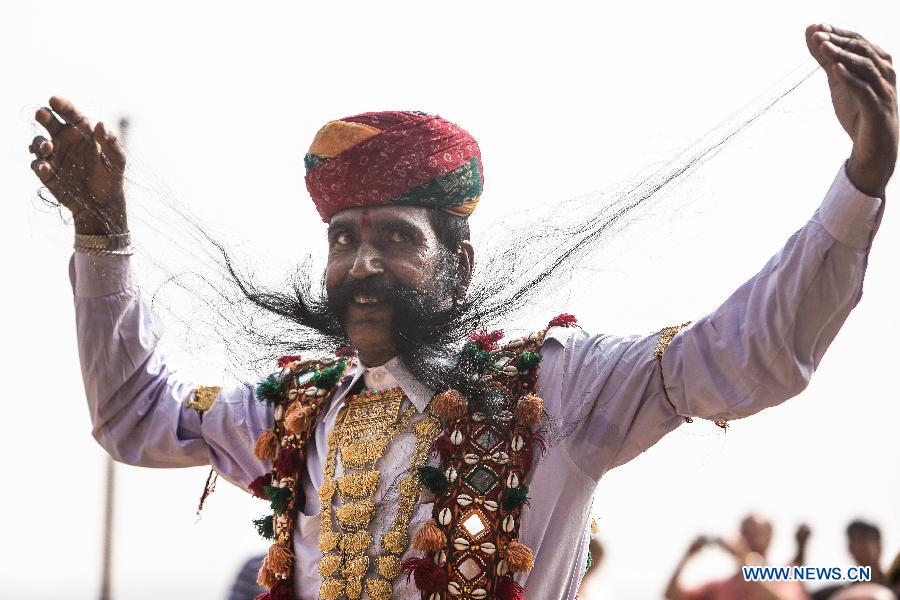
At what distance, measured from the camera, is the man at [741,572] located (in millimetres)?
5809

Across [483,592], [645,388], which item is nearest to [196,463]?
[483,592]

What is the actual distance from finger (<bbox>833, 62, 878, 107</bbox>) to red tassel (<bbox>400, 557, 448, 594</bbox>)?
1595mm

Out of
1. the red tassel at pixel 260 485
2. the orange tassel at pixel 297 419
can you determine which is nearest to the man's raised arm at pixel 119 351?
the red tassel at pixel 260 485

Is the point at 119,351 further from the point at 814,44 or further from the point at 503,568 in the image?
the point at 814,44

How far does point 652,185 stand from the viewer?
10.6ft

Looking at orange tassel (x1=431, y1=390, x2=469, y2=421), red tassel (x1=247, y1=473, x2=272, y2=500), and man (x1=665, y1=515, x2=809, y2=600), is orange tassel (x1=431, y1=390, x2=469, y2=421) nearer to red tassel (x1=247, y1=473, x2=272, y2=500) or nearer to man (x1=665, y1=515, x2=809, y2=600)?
red tassel (x1=247, y1=473, x2=272, y2=500)

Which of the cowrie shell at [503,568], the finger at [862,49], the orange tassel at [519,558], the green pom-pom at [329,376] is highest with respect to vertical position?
the finger at [862,49]

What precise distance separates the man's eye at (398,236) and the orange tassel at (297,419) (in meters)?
0.61

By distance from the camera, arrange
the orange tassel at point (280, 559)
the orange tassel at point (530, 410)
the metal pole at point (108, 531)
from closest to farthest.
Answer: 1. the orange tassel at point (530, 410)
2. the orange tassel at point (280, 559)
3. the metal pole at point (108, 531)

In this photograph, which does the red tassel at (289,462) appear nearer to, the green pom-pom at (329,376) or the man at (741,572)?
the green pom-pom at (329,376)

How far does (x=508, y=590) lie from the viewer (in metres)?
3.08

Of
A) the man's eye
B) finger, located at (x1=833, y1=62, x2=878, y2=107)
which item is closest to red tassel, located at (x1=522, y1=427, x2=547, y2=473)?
the man's eye

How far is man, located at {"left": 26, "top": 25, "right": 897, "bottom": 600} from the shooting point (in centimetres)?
289

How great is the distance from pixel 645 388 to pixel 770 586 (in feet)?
10.3
